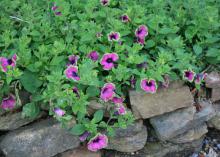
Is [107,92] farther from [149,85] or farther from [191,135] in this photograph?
[191,135]

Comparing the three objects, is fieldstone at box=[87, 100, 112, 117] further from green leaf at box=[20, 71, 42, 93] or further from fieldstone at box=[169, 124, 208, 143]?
fieldstone at box=[169, 124, 208, 143]

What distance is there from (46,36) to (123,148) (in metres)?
0.93

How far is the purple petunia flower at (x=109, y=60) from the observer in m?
2.61

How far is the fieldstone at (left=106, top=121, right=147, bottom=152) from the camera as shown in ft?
8.87

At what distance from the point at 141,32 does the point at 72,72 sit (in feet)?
2.25

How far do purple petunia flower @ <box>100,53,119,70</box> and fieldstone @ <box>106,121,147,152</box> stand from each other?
433 mm

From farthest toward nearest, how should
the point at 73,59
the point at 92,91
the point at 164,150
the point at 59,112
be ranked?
the point at 164,150 → the point at 73,59 → the point at 92,91 → the point at 59,112

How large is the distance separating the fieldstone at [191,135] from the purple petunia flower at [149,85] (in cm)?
54

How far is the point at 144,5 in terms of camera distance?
126 inches

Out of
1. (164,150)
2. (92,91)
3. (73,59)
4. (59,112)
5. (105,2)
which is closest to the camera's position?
A: (59,112)

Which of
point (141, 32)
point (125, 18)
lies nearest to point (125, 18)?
point (125, 18)

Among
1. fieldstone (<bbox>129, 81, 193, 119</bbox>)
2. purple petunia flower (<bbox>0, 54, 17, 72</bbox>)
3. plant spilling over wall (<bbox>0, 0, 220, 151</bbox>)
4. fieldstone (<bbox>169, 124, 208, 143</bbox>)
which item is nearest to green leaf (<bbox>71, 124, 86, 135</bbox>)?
plant spilling over wall (<bbox>0, 0, 220, 151</bbox>)

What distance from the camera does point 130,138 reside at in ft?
8.97

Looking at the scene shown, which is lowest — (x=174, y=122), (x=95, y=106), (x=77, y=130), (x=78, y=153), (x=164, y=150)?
(x=164, y=150)
